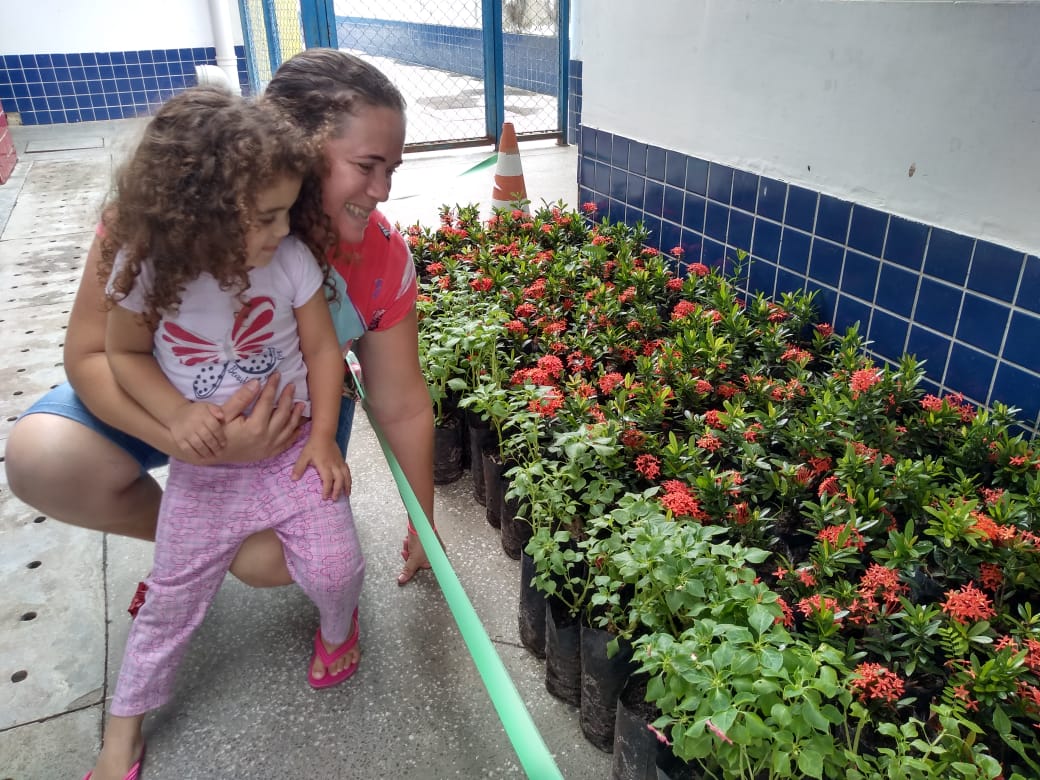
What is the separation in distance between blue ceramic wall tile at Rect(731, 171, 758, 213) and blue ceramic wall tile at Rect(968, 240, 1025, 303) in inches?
35.0

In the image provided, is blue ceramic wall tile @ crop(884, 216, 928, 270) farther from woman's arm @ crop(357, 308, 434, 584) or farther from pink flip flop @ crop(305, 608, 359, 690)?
pink flip flop @ crop(305, 608, 359, 690)

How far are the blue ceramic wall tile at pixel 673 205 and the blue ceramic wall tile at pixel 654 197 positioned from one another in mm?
32

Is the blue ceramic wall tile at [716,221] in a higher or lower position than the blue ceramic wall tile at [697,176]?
lower

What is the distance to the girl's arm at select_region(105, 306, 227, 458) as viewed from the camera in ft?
4.81

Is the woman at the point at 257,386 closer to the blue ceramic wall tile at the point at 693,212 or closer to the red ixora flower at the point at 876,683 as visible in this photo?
the red ixora flower at the point at 876,683

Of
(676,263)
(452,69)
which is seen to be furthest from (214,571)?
(452,69)

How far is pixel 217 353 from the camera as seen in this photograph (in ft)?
5.04

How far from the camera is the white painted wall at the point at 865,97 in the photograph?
6.14 ft

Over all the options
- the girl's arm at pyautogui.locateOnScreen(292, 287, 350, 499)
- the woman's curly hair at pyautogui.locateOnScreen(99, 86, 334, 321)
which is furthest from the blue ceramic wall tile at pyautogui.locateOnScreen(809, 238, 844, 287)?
the woman's curly hair at pyautogui.locateOnScreen(99, 86, 334, 321)

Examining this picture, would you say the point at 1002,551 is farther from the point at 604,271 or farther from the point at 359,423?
the point at 359,423

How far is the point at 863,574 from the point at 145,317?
4.78 feet

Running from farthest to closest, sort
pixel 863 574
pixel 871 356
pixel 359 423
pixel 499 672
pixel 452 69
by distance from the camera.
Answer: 1. pixel 452 69
2. pixel 359 423
3. pixel 871 356
4. pixel 863 574
5. pixel 499 672

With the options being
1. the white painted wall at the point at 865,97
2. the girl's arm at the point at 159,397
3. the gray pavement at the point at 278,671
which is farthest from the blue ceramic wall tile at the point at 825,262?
the girl's arm at the point at 159,397

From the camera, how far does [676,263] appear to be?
10.5 feet
